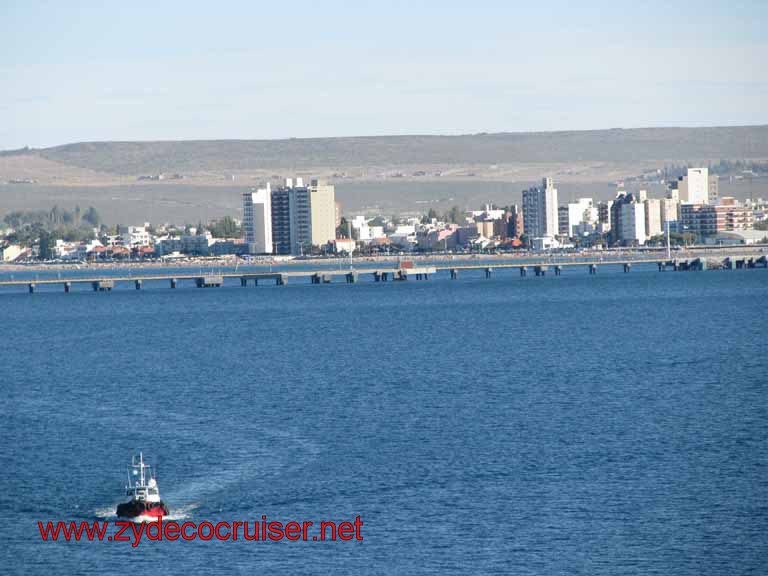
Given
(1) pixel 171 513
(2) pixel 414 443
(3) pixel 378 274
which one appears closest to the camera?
(1) pixel 171 513

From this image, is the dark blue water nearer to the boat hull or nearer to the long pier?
the boat hull

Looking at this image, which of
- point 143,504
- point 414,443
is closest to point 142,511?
point 143,504

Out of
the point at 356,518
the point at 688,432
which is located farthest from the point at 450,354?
the point at 356,518

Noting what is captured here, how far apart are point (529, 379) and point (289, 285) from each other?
288ft

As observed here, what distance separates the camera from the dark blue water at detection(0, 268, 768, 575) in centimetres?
2681

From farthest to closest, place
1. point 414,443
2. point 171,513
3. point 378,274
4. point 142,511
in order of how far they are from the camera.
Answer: point 378,274 → point 414,443 → point 171,513 → point 142,511

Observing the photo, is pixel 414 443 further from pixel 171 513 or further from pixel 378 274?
pixel 378 274

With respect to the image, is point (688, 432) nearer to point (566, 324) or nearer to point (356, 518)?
point (356, 518)

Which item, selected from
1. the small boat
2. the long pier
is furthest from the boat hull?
the long pier

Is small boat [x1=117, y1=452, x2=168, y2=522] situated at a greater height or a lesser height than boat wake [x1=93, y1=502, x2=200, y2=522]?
greater

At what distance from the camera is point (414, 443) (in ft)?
119

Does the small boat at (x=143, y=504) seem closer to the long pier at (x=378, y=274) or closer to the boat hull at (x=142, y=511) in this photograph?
the boat hull at (x=142, y=511)

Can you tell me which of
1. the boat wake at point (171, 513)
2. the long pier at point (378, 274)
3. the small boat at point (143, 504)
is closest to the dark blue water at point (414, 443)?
the boat wake at point (171, 513)

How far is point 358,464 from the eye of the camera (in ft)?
111
